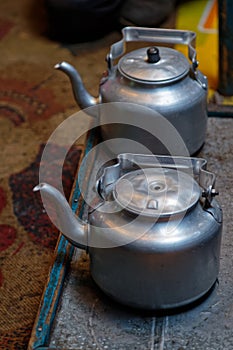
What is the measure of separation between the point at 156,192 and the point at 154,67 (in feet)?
1.57

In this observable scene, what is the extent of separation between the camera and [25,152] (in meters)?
2.22

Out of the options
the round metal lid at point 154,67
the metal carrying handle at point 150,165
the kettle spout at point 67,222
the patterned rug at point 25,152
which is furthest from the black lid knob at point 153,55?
the patterned rug at point 25,152

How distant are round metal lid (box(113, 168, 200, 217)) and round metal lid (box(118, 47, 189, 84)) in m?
0.35

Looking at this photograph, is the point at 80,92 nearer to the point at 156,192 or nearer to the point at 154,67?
the point at 154,67

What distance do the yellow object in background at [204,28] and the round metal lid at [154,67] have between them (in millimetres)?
791

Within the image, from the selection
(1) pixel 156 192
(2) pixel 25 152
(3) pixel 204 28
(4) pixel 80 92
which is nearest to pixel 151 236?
(1) pixel 156 192

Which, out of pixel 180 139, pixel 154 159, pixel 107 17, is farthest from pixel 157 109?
pixel 107 17

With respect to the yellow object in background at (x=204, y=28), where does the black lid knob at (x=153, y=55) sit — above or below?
above

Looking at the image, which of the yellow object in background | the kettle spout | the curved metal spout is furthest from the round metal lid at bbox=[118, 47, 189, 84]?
the yellow object in background

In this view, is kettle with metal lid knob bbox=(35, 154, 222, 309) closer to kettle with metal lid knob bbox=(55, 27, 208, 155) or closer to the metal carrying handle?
the metal carrying handle

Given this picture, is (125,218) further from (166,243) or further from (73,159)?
(73,159)

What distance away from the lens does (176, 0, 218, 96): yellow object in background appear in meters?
2.55

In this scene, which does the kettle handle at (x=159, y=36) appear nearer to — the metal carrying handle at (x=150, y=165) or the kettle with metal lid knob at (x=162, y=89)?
the kettle with metal lid knob at (x=162, y=89)

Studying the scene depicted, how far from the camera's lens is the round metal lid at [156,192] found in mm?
1161
